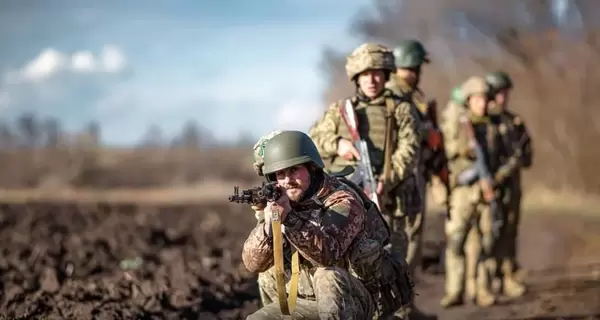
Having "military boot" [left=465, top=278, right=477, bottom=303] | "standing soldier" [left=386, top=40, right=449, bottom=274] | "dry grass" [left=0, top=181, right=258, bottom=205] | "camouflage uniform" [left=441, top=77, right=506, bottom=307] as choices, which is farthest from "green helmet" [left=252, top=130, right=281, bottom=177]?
"dry grass" [left=0, top=181, right=258, bottom=205]

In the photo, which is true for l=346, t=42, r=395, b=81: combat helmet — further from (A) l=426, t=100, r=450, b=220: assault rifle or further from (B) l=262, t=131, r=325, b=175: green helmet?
(B) l=262, t=131, r=325, b=175: green helmet

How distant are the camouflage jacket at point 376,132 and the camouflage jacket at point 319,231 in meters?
2.59

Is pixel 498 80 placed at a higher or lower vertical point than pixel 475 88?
higher

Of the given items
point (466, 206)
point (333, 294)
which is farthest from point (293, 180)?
point (466, 206)

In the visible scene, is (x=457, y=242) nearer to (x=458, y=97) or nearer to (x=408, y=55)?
(x=458, y=97)

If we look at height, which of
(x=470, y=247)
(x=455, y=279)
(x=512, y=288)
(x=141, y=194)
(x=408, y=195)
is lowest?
(x=512, y=288)

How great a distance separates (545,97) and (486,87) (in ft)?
74.4

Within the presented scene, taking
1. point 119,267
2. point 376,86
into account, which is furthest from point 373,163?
point 119,267

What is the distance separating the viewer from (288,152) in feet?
17.8

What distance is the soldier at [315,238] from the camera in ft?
17.4

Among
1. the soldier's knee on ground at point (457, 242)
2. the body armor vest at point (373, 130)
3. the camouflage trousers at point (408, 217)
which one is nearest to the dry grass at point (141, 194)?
the soldier's knee on ground at point (457, 242)

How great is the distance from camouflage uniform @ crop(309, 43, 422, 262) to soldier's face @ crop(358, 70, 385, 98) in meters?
0.05

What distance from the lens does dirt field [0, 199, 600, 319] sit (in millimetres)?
8727

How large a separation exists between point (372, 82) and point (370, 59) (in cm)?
27
